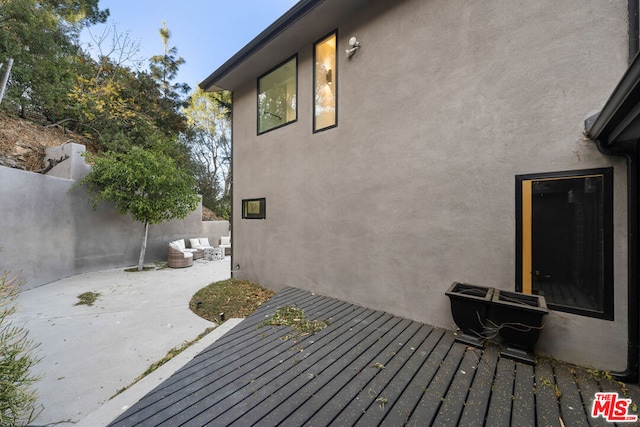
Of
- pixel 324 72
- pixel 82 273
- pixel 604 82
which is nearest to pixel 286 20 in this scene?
pixel 324 72

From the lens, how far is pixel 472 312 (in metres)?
2.49

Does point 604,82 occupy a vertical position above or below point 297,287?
above

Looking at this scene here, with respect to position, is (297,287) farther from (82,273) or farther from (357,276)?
(82,273)

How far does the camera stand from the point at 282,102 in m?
5.34

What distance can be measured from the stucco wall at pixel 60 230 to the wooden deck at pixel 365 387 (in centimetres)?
578

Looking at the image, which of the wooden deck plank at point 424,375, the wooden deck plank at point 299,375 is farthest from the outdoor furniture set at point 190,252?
the wooden deck plank at point 424,375

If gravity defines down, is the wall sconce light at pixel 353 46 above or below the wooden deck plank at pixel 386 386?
above

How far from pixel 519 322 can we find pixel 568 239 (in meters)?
0.93

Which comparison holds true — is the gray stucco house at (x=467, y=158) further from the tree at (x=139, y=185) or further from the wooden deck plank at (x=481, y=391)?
the tree at (x=139, y=185)

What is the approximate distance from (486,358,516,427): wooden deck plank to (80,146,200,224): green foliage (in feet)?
30.4

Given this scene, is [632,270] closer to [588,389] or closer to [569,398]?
[588,389]

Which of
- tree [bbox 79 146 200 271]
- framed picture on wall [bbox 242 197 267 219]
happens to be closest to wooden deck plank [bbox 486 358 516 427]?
framed picture on wall [bbox 242 197 267 219]

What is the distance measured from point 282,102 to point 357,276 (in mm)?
4001

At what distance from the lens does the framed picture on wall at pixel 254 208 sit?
5.59 m
